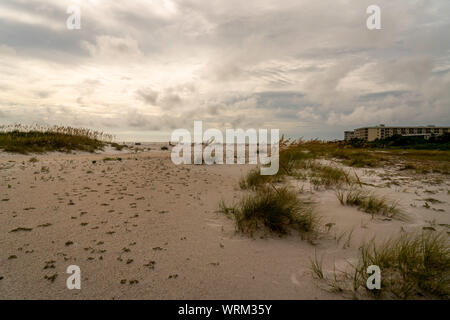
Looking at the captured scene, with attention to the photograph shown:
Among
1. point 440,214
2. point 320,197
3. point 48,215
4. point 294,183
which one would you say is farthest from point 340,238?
point 48,215

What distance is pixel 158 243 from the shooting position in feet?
9.27

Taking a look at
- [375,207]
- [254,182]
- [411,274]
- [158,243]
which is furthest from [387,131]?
[158,243]

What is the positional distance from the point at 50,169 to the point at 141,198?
395 centimetres

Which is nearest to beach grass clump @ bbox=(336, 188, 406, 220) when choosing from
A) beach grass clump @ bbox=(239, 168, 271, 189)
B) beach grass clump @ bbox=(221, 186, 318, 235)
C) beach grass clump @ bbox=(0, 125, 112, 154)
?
beach grass clump @ bbox=(221, 186, 318, 235)

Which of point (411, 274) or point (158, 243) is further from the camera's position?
point (158, 243)

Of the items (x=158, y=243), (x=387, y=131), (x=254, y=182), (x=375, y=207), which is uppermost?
(x=387, y=131)

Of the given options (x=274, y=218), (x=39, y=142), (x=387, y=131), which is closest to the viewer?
(x=274, y=218)

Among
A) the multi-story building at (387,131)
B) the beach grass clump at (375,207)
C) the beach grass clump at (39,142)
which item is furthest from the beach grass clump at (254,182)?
the multi-story building at (387,131)

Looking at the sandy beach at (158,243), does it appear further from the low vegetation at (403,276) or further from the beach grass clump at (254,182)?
the beach grass clump at (254,182)

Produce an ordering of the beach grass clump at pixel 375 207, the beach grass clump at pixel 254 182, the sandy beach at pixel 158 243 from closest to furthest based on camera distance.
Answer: the sandy beach at pixel 158 243 → the beach grass clump at pixel 375 207 → the beach grass clump at pixel 254 182

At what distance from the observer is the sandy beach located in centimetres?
201

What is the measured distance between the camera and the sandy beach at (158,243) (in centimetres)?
201

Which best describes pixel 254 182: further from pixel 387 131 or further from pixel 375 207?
pixel 387 131
